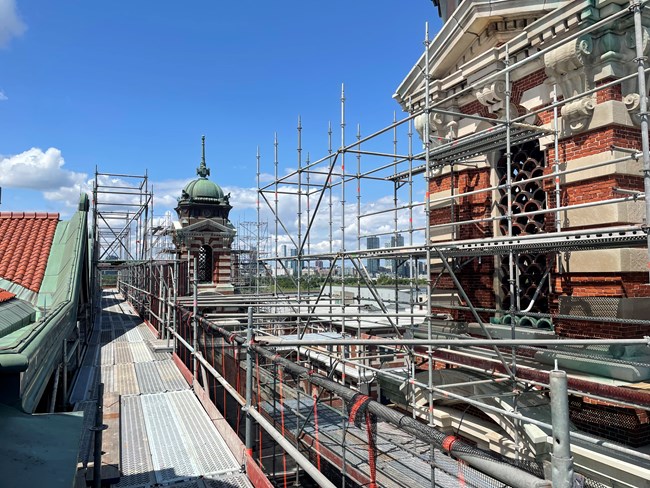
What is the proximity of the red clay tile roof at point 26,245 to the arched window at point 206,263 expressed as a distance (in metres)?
20.4

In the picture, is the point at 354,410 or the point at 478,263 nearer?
the point at 354,410

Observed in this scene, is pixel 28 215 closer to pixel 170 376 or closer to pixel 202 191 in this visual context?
pixel 170 376

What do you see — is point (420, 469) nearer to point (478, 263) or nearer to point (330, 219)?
point (478, 263)

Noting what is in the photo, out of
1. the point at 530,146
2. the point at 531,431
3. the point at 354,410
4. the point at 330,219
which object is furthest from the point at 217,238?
the point at 354,410

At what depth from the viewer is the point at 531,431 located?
6.22 meters

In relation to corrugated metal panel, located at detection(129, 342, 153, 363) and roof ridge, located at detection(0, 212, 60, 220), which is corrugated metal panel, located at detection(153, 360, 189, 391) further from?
roof ridge, located at detection(0, 212, 60, 220)

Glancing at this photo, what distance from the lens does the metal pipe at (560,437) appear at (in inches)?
59.8

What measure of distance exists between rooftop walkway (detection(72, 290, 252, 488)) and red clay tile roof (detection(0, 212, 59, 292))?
2181 mm

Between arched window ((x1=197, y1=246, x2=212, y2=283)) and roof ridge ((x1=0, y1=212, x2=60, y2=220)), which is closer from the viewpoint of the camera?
roof ridge ((x1=0, y1=212, x2=60, y2=220))

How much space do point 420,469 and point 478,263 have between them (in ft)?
18.5

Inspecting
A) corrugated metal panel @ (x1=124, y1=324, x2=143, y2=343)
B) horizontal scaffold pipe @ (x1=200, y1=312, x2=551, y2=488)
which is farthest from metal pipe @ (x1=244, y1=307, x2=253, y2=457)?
corrugated metal panel @ (x1=124, y1=324, x2=143, y2=343)

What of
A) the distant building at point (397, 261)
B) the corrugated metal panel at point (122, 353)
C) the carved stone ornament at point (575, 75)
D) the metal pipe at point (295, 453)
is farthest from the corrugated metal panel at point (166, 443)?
the carved stone ornament at point (575, 75)

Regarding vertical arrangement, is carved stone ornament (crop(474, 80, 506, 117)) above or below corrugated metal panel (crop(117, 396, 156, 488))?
above

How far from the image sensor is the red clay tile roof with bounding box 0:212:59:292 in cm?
698
